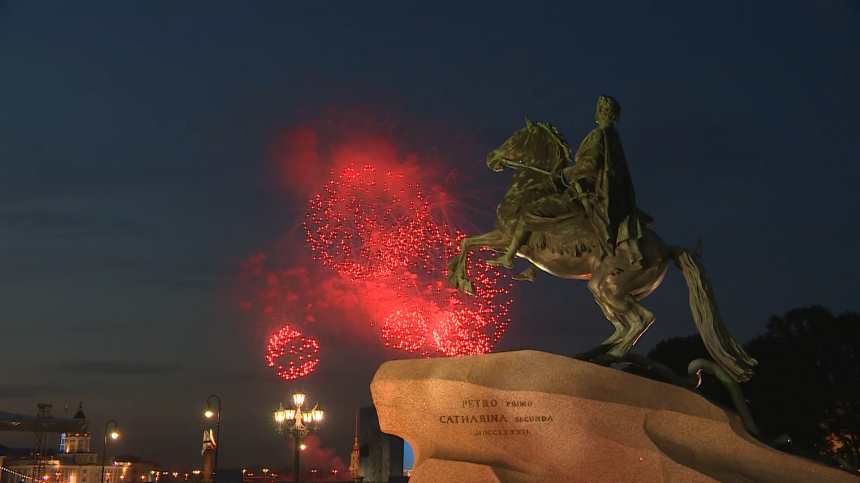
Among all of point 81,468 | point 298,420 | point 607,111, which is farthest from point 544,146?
point 81,468

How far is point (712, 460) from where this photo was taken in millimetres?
9250

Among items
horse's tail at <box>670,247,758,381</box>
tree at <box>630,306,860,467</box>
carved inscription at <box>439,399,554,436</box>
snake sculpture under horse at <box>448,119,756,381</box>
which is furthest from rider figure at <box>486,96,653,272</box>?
tree at <box>630,306,860,467</box>

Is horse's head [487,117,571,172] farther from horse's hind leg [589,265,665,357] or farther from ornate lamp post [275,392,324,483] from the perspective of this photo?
ornate lamp post [275,392,324,483]

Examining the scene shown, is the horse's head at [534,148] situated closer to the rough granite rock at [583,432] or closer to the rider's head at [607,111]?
the rider's head at [607,111]

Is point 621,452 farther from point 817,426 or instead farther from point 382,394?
point 817,426

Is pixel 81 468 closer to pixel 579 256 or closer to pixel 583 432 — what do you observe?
pixel 579 256

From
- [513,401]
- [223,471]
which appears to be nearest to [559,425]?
[513,401]

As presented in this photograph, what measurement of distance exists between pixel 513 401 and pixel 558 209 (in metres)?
2.87

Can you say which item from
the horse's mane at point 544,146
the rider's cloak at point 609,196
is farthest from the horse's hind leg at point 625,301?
the horse's mane at point 544,146

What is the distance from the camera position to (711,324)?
10625 millimetres

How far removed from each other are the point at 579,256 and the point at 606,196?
84cm

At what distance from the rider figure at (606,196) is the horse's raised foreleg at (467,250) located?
0.22 m

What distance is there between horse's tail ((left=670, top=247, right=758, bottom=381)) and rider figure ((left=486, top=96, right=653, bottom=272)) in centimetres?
73

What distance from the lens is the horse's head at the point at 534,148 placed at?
11602 mm
